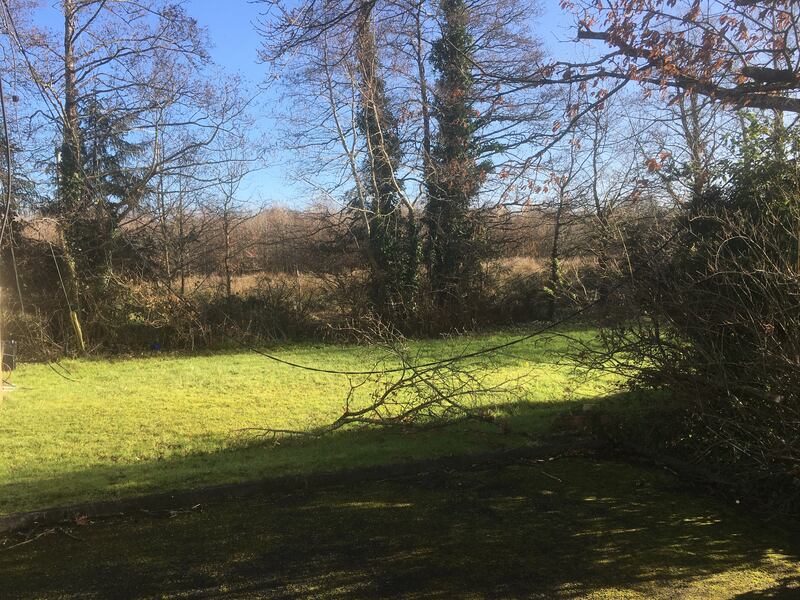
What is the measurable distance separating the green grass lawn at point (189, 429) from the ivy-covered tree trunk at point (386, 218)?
24.6 ft

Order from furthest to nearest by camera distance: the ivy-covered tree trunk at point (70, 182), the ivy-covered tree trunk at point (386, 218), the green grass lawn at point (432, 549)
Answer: the ivy-covered tree trunk at point (386, 218) → the ivy-covered tree trunk at point (70, 182) → the green grass lawn at point (432, 549)

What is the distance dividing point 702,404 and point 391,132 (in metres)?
17.0

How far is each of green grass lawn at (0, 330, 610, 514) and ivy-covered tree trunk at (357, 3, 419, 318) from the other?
750 cm

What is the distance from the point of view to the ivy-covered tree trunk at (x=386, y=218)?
20516 millimetres

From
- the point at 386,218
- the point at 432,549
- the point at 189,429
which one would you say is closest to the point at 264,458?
the point at 189,429

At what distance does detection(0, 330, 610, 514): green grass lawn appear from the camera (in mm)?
6066

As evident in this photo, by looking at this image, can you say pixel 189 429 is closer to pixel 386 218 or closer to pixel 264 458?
pixel 264 458

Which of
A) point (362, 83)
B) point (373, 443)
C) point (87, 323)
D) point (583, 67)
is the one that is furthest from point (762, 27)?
point (87, 323)

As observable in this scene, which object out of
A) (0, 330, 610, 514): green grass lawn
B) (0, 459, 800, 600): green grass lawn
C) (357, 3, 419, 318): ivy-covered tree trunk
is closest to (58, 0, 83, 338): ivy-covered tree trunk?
(0, 330, 610, 514): green grass lawn

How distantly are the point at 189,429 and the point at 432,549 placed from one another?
4.72m

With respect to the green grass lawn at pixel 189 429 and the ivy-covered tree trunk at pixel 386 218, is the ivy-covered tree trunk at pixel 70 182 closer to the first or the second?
the green grass lawn at pixel 189 429

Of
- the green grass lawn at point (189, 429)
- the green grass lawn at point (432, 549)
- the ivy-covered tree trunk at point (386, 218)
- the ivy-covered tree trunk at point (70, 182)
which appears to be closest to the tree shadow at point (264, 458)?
the green grass lawn at point (189, 429)

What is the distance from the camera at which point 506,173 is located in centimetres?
689

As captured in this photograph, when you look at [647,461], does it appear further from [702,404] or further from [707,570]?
[707,570]
